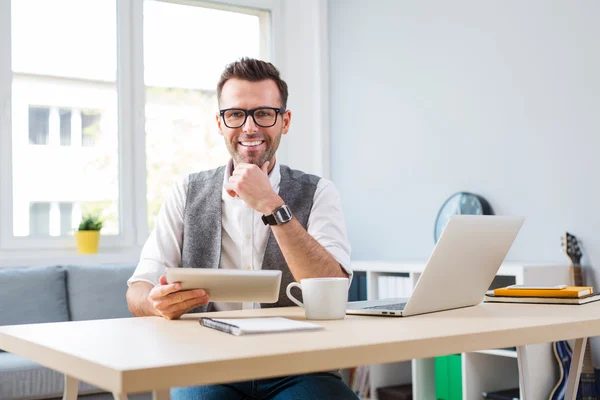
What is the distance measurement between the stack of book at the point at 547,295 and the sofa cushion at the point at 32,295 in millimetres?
2262

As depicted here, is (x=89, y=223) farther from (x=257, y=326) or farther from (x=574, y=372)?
(x=257, y=326)

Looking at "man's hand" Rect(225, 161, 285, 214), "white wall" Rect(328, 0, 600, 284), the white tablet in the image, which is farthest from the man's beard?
"white wall" Rect(328, 0, 600, 284)

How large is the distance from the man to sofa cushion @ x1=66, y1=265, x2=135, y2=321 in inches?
62.3

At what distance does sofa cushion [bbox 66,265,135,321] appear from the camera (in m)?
3.44

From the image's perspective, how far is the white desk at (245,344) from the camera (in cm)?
88

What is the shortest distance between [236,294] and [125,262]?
2.70m

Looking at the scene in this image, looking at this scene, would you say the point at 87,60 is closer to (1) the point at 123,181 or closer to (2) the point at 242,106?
(1) the point at 123,181

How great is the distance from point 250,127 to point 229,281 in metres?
0.69

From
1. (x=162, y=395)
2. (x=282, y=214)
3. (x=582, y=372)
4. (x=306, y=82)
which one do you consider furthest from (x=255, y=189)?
(x=306, y=82)

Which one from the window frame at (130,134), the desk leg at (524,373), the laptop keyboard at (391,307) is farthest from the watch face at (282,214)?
the window frame at (130,134)

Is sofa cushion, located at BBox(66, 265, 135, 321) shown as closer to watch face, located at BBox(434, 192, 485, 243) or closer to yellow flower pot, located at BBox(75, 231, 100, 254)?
yellow flower pot, located at BBox(75, 231, 100, 254)

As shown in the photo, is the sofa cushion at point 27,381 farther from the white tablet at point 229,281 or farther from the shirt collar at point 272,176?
the white tablet at point 229,281

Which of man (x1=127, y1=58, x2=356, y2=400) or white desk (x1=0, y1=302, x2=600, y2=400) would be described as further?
man (x1=127, y1=58, x2=356, y2=400)

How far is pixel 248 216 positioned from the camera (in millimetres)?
2000
